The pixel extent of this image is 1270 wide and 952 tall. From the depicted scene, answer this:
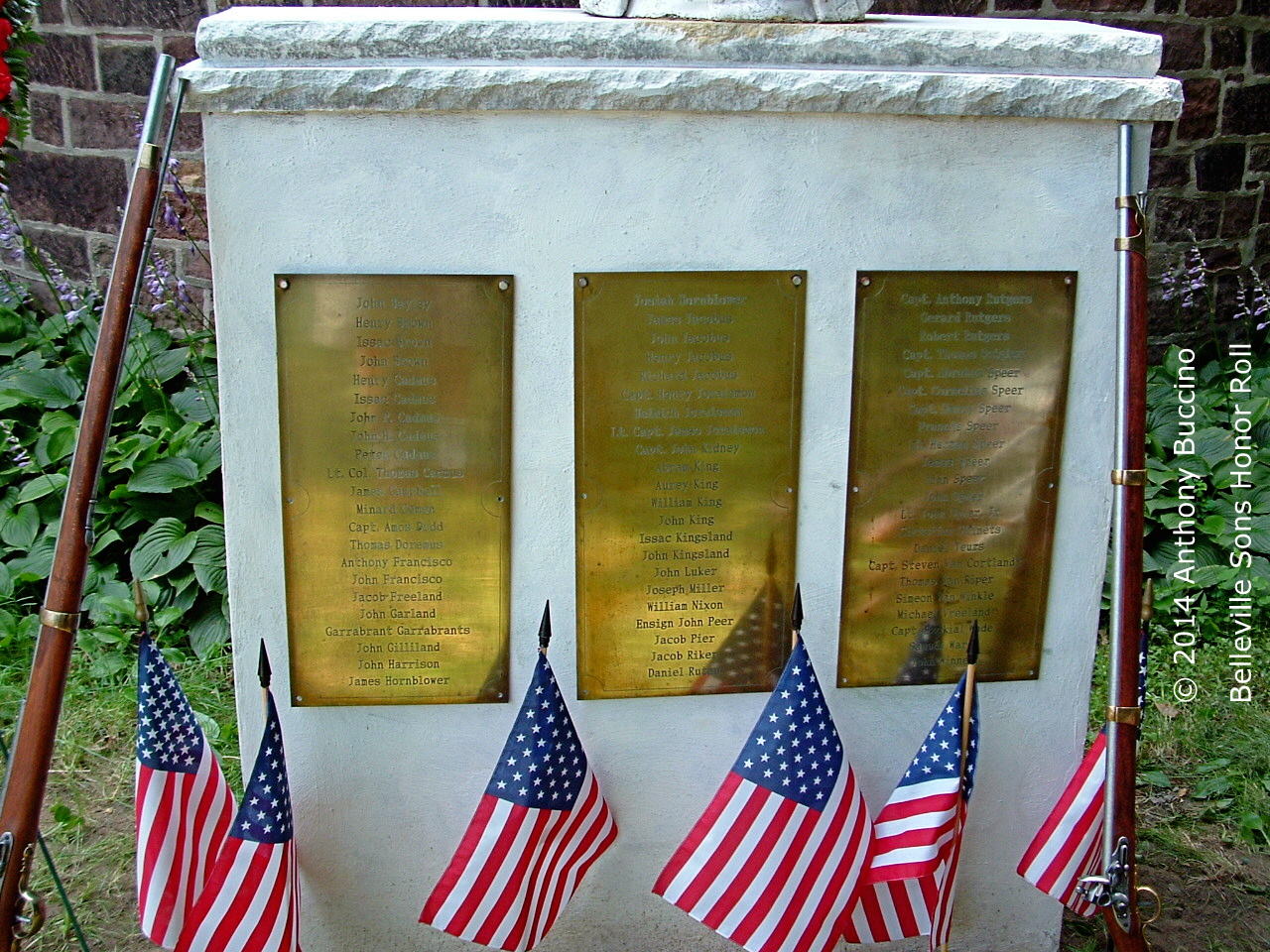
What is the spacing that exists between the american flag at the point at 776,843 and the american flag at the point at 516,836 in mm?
277

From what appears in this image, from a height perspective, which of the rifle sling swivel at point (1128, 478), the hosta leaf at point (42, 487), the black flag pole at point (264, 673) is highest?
the rifle sling swivel at point (1128, 478)

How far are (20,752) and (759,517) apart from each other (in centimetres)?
155

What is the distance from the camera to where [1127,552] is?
7.84 feet

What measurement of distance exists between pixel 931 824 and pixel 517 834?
88 centimetres

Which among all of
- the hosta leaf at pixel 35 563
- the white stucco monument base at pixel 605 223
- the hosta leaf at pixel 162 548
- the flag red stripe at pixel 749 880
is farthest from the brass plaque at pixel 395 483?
the hosta leaf at pixel 35 563

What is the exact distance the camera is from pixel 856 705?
2.66 m

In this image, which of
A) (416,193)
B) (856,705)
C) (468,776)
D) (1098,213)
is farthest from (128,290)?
(1098,213)

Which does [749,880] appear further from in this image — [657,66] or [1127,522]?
[657,66]

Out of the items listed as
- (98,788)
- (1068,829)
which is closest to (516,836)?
(1068,829)

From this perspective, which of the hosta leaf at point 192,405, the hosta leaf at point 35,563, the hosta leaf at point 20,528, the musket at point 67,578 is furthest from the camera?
the hosta leaf at point 192,405

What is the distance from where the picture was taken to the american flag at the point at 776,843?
2354mm

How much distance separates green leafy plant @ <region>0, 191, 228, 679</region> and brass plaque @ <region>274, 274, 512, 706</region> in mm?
1941

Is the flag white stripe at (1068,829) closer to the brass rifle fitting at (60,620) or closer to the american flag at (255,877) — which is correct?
the american flag at (255,877)

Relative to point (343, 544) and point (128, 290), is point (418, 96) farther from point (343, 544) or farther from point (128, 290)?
point (343, 544)
